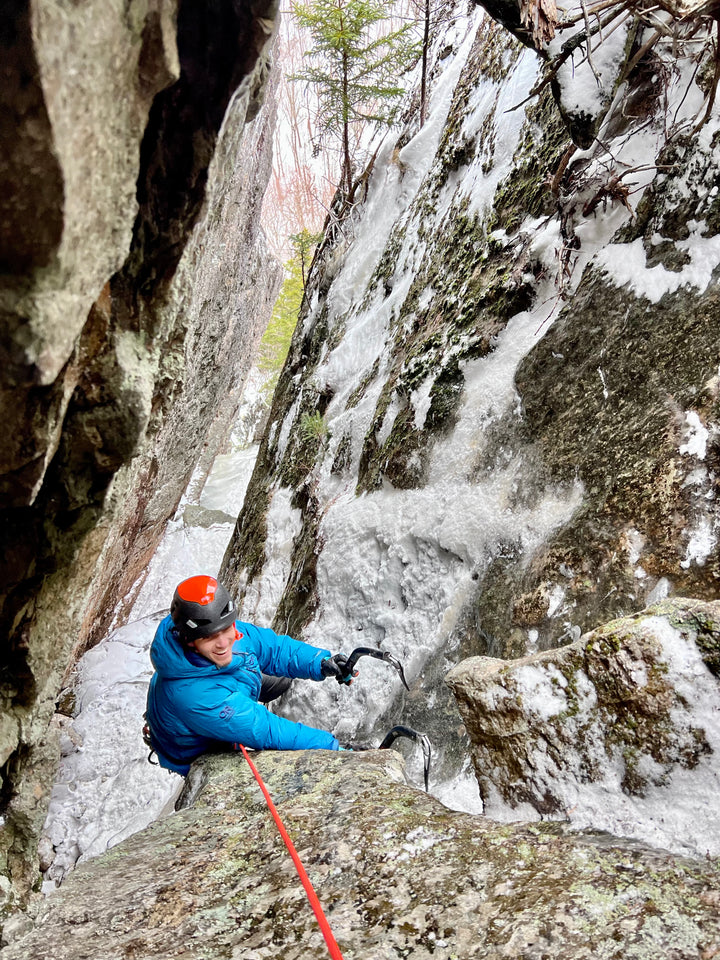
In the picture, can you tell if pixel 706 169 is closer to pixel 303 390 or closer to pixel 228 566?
pixel 303 390

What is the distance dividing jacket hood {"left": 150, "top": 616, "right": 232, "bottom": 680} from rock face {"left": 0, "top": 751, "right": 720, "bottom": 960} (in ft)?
3.24

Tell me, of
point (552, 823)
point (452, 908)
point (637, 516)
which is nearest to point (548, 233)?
point (637, 516)

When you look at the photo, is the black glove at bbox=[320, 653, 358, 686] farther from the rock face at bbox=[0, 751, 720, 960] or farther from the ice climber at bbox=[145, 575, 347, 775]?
the rock face at bbox=[0, 751, 720, 960]

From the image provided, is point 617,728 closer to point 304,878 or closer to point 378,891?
point 378,891

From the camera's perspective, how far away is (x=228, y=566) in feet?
32.8

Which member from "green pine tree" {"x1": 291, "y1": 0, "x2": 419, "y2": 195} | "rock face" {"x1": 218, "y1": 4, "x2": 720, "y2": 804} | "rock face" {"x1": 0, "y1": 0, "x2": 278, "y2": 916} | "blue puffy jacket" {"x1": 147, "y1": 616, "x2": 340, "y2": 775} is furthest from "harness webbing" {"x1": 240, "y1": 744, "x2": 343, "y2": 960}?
"green pine tree" {"x1": 291, "y1": 0, "x2": 419, "y2": 195}

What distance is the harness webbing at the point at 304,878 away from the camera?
2077 millimetres

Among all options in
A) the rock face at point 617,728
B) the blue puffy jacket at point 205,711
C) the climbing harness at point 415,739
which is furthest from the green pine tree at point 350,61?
the rock face at point 617,728

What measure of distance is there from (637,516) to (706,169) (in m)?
2.48

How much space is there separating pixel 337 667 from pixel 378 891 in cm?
219

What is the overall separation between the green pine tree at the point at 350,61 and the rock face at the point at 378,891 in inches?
440

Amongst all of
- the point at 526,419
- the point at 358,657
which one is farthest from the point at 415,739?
the point at 526,419

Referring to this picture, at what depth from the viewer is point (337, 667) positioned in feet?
15.3

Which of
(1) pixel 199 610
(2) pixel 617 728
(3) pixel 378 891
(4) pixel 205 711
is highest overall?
(1) pixel 199 610
